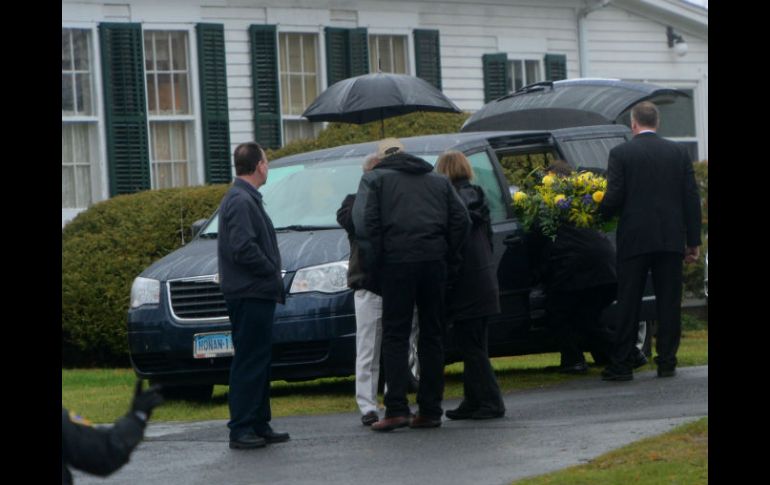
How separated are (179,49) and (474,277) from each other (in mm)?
11215

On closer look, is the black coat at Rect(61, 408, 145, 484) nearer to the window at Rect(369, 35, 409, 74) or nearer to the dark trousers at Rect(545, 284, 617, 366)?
the dark trousers at Rect(545, 284, 617, 366)

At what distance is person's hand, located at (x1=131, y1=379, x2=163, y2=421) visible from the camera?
16.2 ft

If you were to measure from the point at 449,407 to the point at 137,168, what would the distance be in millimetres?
9697

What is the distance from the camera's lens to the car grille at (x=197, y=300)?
11.4 m

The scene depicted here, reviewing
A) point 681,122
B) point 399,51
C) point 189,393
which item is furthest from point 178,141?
point 681,122

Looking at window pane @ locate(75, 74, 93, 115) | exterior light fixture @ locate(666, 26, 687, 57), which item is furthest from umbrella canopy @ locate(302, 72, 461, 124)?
exterior light fixture @ locate(666, 26, 687, 57)

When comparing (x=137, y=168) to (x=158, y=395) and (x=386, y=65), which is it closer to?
(x=386, y=65)

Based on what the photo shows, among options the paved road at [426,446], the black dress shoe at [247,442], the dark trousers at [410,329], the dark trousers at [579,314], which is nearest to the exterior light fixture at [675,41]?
the dark trousers at [579,314]

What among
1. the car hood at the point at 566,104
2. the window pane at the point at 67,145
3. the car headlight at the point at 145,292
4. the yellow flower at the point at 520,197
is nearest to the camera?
the car headlight at the point at 145,292

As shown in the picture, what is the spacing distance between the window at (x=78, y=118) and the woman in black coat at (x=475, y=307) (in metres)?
10.3

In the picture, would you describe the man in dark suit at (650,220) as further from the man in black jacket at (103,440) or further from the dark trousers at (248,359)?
the man in black jacket at (103,440)

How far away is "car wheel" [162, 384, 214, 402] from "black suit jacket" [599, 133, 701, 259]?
321cm
